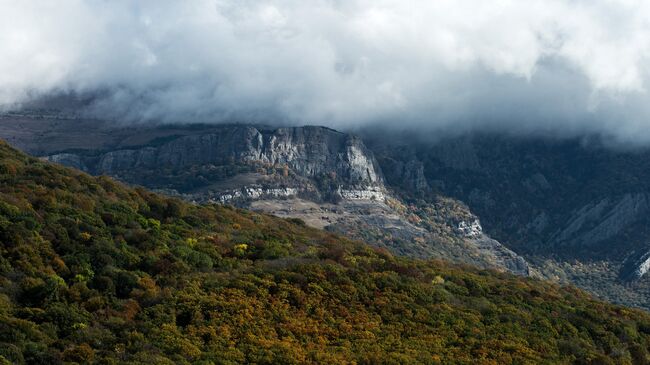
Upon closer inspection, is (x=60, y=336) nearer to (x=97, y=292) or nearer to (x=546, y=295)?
(x=97, y=292)

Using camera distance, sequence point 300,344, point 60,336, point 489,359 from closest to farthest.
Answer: point 60,336
point 300,344
point 489,359

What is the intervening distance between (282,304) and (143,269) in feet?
40.0

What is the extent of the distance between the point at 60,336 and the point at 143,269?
1525 cm

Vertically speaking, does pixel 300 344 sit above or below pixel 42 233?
below

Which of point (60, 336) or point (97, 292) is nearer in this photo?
point (60, 336)

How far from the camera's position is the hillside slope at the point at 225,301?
52.0 meters

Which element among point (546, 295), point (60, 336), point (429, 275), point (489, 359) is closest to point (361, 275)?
point (429, 275)

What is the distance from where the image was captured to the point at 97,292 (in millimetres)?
57688

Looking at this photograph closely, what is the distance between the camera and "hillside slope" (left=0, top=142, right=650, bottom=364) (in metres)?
52.0

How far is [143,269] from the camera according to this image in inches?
2581

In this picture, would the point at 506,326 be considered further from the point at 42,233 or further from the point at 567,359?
the point at 42,233

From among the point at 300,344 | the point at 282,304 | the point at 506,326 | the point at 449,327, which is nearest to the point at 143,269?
the point at 282,304

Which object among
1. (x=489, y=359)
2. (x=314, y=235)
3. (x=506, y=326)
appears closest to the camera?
(x=489, y=359)

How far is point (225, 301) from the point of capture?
60.2 m
